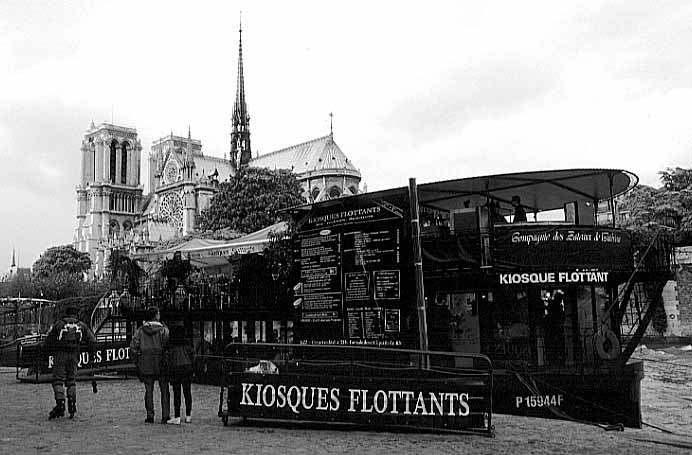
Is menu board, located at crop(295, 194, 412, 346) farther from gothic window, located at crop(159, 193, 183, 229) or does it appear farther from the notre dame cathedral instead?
gothic window, located at crop(159, 193, 183, 229)

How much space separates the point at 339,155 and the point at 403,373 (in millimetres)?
99203

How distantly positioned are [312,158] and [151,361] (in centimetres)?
10183

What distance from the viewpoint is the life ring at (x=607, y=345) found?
13734 mm

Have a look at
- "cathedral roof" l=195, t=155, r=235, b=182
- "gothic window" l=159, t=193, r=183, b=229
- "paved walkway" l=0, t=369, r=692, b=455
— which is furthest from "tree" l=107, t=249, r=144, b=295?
"cathedral roof" l=195, t=155, r=235, b=182

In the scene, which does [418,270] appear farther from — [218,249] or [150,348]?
[218,249]

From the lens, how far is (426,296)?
14906mm

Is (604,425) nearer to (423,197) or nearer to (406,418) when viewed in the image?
(406,418)

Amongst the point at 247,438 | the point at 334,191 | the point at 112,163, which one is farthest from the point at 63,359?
the point at 112,163

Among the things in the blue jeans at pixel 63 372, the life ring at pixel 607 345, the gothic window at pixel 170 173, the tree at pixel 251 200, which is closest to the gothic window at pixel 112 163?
the gothic window at pixel 170 173

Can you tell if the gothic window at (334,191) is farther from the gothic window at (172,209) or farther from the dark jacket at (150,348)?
the dark jacket at (150,348)

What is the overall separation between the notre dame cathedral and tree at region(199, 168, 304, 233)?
35.0 metres

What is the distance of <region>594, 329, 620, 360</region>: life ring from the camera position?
45.1 feet

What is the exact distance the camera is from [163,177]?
133375 mm

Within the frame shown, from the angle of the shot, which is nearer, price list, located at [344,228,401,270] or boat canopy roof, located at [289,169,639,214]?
boat canopy roof, located at [289,169,639,214]
